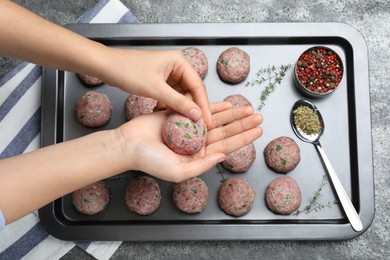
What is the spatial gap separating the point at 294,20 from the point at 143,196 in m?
0.91

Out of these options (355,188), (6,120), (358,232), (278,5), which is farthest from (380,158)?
(6,120)

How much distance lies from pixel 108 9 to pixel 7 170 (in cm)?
87

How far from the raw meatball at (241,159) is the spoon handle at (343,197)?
0.26 metres

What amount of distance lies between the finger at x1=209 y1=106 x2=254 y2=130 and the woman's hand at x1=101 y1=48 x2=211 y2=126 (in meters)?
0.14

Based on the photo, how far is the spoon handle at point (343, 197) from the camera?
1.60 meters

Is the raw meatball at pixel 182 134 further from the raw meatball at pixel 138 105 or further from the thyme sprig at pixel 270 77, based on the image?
the thyme sprig at pixel 270 77

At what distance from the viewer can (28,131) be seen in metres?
1.71

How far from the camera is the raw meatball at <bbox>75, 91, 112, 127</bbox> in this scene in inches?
64.1

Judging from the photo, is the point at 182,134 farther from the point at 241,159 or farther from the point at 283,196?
the point at 283,196

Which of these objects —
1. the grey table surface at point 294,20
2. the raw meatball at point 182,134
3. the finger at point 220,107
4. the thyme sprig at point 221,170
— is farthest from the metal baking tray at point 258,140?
the raw meatball at point 182,134

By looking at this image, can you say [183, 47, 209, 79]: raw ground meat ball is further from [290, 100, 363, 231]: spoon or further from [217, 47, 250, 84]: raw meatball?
[290, 100, 363, 231]: spoon

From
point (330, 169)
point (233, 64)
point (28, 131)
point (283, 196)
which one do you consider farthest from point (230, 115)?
point (28, 131)

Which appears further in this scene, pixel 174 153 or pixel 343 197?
pixel 343 197

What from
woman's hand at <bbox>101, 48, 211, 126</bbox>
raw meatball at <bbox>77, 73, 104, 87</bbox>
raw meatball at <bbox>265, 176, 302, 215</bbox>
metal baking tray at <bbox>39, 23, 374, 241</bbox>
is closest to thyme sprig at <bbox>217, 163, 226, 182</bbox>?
metal baking tray at <bbox>39, 23, 374, 241</bbox>
